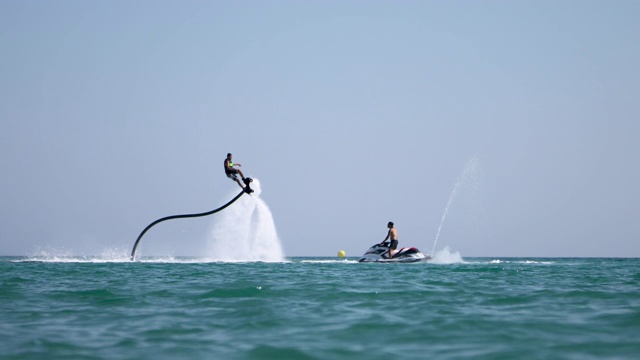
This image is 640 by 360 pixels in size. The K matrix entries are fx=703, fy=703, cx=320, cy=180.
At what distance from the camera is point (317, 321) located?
1151 cm

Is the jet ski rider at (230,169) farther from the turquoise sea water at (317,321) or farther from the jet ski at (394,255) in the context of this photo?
the turquoise sea water at (317,321)

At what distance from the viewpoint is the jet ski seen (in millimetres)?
37156

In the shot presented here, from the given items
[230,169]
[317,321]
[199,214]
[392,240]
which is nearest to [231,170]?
[230,169]

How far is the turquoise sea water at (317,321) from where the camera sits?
9164mm

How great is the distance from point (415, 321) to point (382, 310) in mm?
1446

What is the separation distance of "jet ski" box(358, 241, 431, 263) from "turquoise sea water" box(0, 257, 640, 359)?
62.4 feet

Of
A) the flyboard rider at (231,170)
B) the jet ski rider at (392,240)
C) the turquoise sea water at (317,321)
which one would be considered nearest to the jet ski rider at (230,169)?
the flyboard rider at (231,170)

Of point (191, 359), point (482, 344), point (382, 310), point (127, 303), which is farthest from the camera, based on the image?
point (127, 303)

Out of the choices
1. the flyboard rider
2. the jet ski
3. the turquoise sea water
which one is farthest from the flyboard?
the turquoise sea water

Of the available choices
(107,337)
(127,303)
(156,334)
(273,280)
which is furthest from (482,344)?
(273,280)

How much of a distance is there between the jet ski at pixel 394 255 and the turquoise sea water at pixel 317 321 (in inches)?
749

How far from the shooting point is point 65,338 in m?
10.1

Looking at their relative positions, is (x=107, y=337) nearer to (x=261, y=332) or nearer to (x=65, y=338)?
(x=65, y=338)

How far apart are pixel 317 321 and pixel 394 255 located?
26.0m
